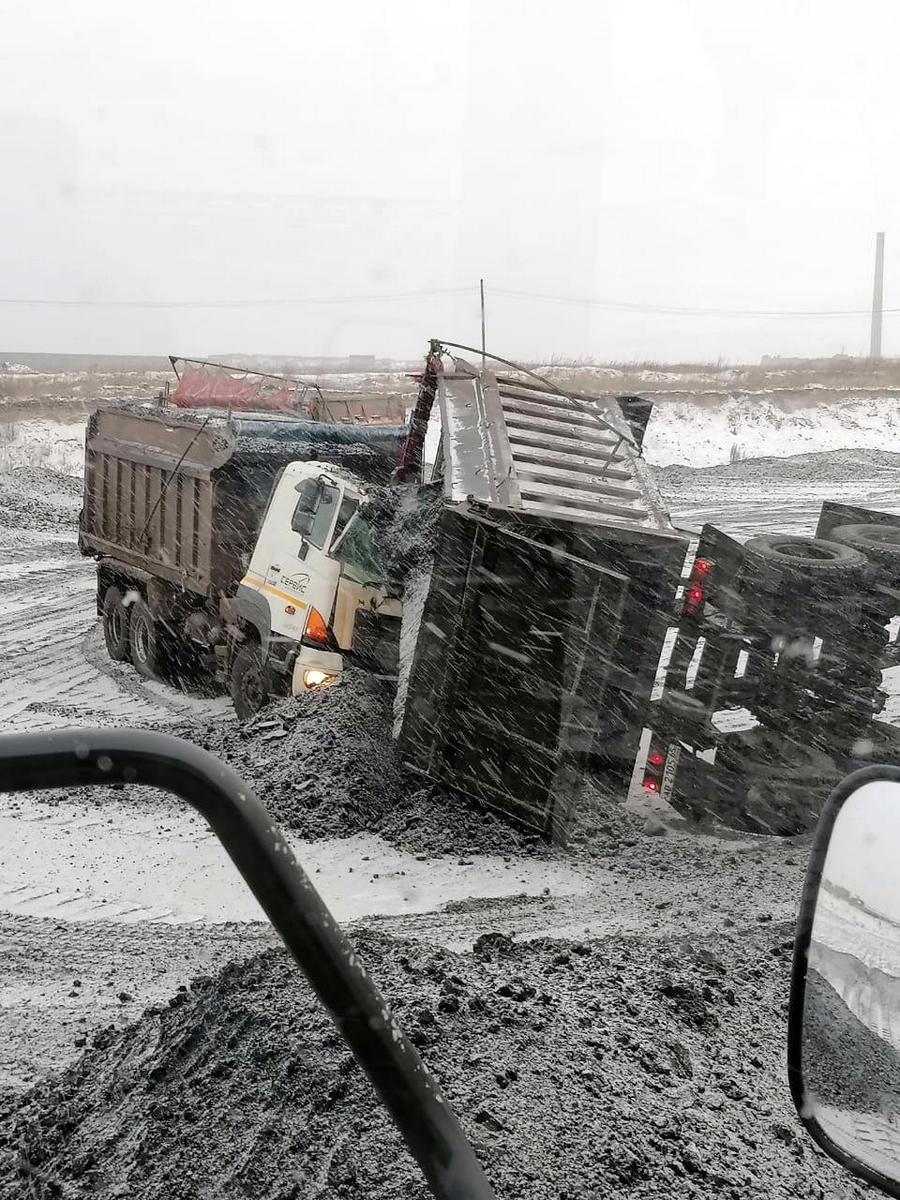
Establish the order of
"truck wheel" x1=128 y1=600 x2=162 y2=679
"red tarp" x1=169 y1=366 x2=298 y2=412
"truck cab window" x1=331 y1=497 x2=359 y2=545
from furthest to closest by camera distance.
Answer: "red tarp" x1=169 y1=366 x2=298 y2=412 → "truck wheel" x1=128 y1=600 x2=162 y2=679 → "truck cab window" x1=331 y1=497 x2=359 y2=545

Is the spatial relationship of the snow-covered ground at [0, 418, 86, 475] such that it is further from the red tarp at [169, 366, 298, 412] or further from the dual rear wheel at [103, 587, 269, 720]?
the dual rear wheel at [103, 587, 269, 720]

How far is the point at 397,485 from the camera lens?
765 cm

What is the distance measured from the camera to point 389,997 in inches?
124

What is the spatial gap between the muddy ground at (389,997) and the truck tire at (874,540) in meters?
1.56

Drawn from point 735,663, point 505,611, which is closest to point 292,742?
point 505,611

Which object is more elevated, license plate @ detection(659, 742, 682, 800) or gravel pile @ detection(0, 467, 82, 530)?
gravel pile @ detection(0, 467, 82, 530)

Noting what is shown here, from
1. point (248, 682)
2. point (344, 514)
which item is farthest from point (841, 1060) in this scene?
point (248, 682)

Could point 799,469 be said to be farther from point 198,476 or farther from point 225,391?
point 198,476

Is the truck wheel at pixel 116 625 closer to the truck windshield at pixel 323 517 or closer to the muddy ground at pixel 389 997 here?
the truck windshield at pixel 323 517

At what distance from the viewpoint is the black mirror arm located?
1.13 m

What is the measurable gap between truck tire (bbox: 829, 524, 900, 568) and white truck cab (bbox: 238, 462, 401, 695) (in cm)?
274

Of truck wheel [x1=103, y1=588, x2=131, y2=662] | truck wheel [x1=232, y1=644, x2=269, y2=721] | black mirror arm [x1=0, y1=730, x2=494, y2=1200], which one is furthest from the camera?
truck wheel [x1=103, y1=588, x2=131, y2=662]

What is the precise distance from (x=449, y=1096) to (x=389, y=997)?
527mm

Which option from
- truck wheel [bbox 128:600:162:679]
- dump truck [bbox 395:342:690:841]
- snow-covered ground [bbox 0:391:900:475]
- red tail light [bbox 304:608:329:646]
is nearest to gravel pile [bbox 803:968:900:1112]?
dump truck [bbox 395:342:690:841]
